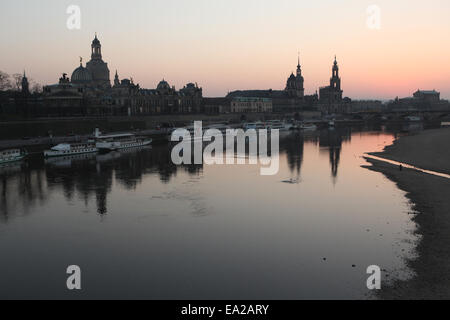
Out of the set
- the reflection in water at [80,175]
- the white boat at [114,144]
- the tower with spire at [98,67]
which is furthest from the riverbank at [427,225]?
the tower with spire at [98,67]

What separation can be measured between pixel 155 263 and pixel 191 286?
10.6 feet

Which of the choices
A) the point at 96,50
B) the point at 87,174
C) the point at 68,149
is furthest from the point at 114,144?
the point at 96,50

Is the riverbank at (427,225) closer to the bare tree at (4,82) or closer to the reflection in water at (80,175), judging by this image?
the reflection in water at (80,175)

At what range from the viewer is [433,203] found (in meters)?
30.5

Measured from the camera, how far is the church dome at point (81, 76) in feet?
472

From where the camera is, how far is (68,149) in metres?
62.7

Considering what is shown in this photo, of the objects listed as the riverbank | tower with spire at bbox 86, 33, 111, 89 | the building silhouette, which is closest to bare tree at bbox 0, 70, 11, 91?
the building silhouette

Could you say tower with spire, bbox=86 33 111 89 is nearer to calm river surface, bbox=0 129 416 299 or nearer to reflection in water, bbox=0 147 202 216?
reflection in water, bbox=0 147 202 216

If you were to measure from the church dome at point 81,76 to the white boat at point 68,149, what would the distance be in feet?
268

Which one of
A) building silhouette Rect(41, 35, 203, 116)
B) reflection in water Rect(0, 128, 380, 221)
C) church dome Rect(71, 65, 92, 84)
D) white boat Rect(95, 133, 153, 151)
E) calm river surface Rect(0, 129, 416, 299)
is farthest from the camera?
church dome Rect(71, 65, 92, 84)

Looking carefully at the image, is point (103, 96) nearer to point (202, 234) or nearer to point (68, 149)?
point (68, 149)

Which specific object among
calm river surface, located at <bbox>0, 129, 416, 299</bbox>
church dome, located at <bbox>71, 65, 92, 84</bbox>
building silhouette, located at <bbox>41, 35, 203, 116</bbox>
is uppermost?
church dome, located at <bbox>71, 65, 92, 84</bbox>

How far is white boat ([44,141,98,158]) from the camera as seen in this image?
6037cm

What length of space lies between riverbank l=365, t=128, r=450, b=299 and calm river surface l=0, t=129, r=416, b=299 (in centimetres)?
78
